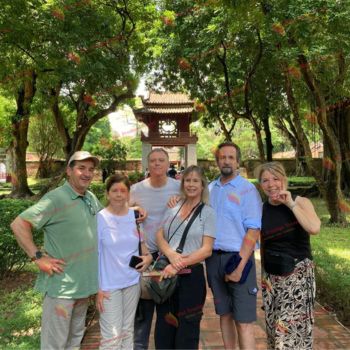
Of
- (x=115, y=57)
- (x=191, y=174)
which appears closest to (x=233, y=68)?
(x=115, y=57)

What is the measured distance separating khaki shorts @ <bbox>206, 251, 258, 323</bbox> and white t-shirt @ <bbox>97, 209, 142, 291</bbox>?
561 millimetres

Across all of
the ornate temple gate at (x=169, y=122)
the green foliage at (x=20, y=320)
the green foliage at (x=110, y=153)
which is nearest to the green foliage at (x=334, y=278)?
the green foliage at (x=20, y=320)

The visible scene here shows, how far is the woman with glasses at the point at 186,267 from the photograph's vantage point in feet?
8.84

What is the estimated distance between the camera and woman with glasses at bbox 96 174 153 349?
2.71 metres

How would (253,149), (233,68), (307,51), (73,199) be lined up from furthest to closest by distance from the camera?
1. (253,149)
2. (233,68)
3. (307,51)
4. (73,199)

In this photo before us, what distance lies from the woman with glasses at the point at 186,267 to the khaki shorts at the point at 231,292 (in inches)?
7.5

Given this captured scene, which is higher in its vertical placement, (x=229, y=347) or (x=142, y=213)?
(x=142, y=213)

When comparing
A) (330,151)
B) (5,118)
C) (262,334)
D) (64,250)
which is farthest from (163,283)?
(5,118)

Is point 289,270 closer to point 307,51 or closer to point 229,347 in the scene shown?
point 229,347

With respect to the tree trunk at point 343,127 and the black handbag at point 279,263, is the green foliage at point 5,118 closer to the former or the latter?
the tree trunk at point 343,127

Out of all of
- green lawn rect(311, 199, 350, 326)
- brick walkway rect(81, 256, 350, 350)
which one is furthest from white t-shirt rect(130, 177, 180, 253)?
green lawn rect(311, 199, 350, 326)

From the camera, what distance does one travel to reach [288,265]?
2797mm

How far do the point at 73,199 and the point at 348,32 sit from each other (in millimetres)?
6141

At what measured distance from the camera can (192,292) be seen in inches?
108
